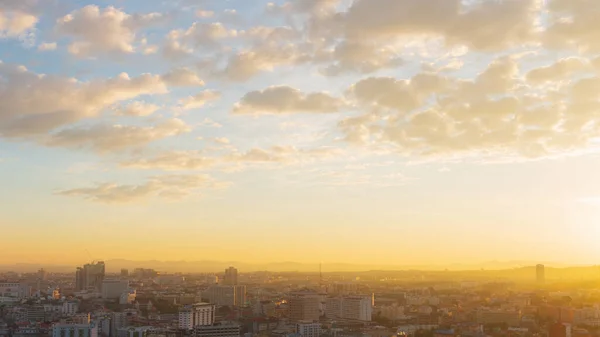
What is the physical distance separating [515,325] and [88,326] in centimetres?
2734

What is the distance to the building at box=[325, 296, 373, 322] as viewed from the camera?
169 feet

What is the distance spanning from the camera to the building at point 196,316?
41.3m

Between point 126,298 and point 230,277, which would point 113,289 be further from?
point 230,277

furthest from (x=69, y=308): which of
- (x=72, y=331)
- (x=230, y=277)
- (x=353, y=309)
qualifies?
(x=230, y=277)

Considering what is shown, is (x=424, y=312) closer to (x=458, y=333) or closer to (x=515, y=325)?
(x=515, y=325)

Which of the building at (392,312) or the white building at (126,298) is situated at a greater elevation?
the white building at (126,298)

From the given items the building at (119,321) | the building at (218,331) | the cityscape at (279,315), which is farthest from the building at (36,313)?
the building at (218,331)

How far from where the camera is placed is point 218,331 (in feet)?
112

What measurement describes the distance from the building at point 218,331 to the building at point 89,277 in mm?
46189

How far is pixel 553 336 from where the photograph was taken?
120 ft

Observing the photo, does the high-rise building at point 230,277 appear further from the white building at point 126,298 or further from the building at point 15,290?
the white building at point 126,298

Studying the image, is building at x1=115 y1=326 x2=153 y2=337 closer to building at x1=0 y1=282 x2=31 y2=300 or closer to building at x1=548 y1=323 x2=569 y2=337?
building at x1=548 y1=323 x2=569 y2=337

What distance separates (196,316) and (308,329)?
7.94 meters

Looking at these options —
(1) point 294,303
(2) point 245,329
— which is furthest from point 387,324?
(2) point 245,329
